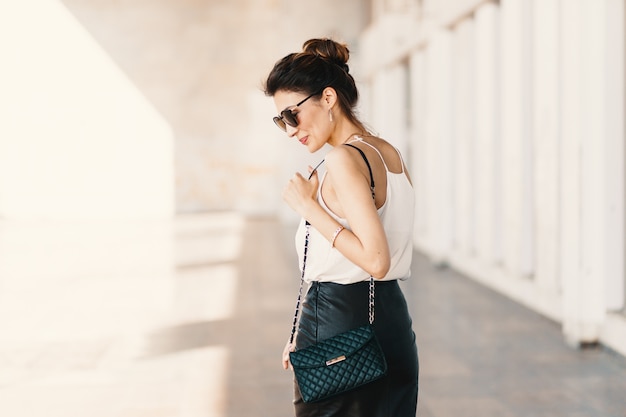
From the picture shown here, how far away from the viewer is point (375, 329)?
7.42 feet

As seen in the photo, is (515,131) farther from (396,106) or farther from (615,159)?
(396,106)

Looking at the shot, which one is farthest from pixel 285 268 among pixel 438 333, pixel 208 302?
pixel 438 333

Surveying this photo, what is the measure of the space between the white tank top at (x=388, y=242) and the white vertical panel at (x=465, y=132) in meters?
7.92

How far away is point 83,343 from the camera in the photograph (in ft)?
21.6

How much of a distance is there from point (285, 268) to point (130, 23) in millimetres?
11659

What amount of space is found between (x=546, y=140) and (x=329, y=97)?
553 centimetres

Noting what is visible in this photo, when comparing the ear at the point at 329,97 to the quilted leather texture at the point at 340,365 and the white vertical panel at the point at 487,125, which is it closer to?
the quilted leather texture at the point at 340,365

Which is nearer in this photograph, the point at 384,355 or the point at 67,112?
the point at 384,355

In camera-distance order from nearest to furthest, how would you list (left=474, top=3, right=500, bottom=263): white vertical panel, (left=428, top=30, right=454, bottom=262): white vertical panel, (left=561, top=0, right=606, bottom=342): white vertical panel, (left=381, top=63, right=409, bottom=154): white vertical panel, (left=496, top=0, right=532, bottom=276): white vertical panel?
(left=561, top=0, right=606, bottom=342): white vertical panel < (left=496, top=0, right=532, bottom=276): white vertical panel < (left=474, top=3, right=500, bottom=263): white vertical panel < (left=428, top=30, right=454, bottom=262): white vertical panel < (left=381, top=63, right=409, bottom=154): white vertical panel

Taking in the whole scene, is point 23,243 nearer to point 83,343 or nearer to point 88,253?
point 88,253

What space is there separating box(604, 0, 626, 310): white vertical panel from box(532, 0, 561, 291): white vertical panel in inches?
41.8

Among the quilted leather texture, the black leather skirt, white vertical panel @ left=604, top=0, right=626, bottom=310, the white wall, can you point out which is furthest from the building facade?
the white wall

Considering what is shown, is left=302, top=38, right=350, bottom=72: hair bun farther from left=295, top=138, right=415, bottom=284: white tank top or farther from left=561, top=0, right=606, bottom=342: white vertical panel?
left=561, top=0, right=606, bottom=342: white vertical panel

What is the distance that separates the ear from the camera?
7.51ft
